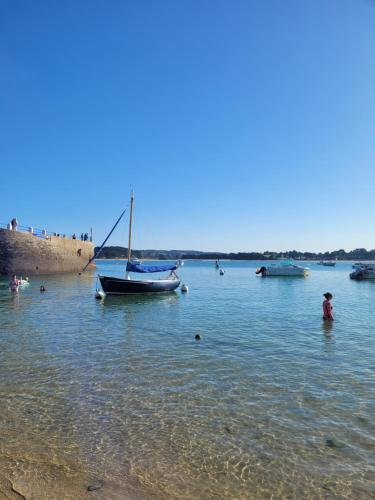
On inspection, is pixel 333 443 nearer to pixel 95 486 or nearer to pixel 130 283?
pixel 95 486

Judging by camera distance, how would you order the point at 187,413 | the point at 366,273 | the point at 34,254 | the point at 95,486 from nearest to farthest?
the point at 95,486
the point at 187,413
the point at 34,254
the point at 366,273

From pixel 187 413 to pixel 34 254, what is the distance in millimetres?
49146

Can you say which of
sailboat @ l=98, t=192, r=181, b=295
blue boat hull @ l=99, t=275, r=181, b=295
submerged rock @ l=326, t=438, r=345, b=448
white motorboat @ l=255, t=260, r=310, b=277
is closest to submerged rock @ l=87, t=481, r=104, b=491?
submerged rock @ l=326, t=438, r=345, b=448

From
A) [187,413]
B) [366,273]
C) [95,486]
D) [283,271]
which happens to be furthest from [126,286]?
[366,273]

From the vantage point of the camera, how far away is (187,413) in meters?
8.23

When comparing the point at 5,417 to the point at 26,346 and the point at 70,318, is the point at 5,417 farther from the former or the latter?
the point at 70,318

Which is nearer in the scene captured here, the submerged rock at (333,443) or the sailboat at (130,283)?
the submerged rock at (333,443)

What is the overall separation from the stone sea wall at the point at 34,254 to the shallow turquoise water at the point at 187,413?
35.0 m

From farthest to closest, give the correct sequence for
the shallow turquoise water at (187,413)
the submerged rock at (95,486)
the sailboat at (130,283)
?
1. the sailboat at (130,283)
2. the shallow turquoise water at (187,413)
3. the submerged rock at (95,486)

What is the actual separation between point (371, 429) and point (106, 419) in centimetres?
545

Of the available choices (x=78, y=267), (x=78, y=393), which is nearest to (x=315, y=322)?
(x=78, y=393)

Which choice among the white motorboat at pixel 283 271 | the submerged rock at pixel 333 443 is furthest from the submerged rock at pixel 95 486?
the white motorboat at pixel 283 271

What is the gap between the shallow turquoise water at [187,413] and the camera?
5.74m

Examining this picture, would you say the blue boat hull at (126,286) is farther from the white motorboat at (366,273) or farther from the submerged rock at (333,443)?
the white motorboat at (366,273)
